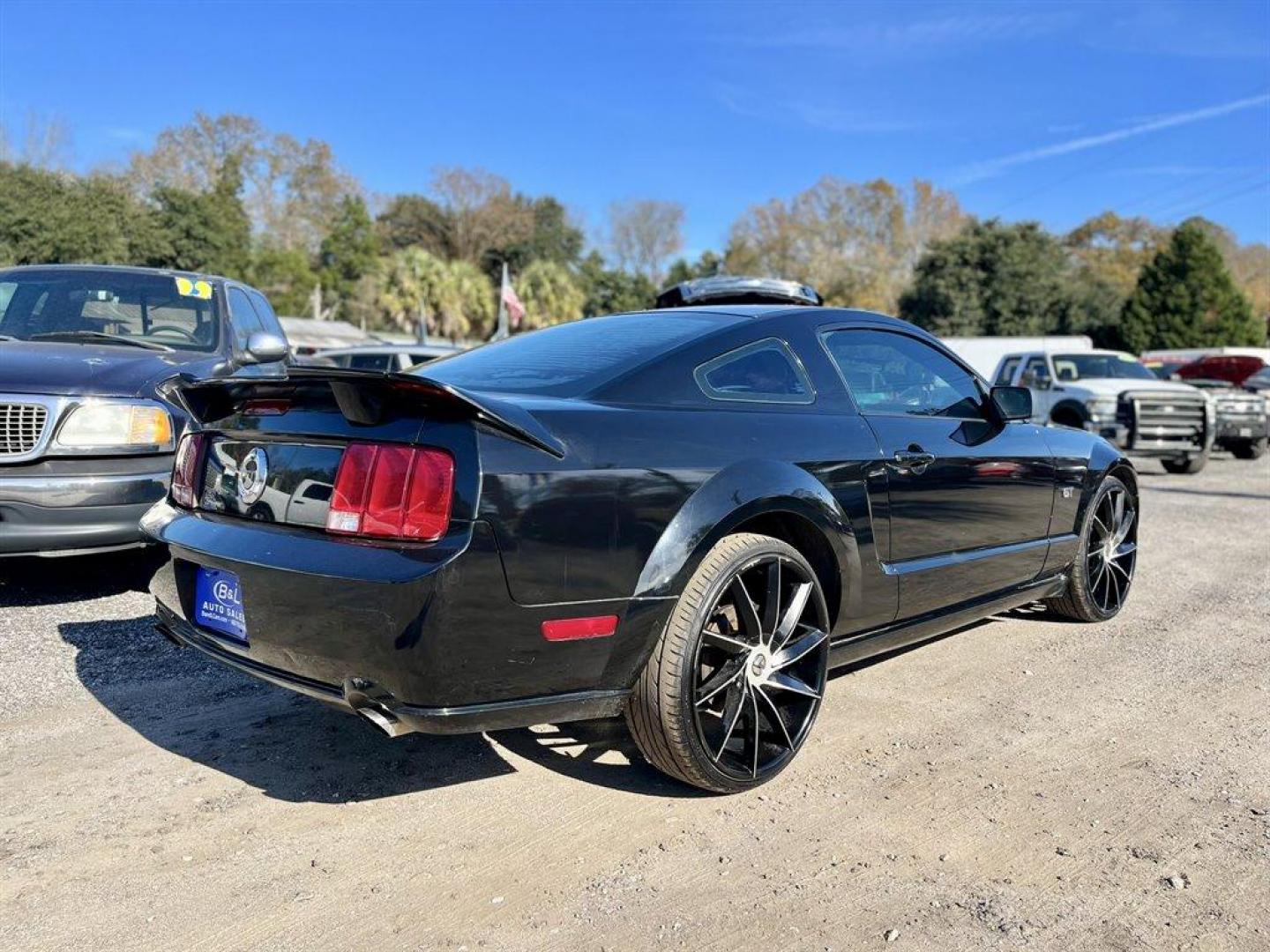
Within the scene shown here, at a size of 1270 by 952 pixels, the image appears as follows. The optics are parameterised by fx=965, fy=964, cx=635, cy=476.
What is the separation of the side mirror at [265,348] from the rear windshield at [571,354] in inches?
73.8

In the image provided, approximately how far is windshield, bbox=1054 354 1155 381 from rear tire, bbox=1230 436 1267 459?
2336mm

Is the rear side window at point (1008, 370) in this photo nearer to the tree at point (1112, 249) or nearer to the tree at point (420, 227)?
the tree at point (1112, 249)

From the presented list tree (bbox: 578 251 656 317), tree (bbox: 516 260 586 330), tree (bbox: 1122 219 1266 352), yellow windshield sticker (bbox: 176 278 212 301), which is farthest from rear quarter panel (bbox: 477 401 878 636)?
tree (bbox: 578 251 656 317)

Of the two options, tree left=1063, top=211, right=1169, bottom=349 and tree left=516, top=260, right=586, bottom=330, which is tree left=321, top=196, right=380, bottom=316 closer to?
tree left=516, top=260, right=586, bottom=330

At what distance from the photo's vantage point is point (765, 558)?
2971 millimetres

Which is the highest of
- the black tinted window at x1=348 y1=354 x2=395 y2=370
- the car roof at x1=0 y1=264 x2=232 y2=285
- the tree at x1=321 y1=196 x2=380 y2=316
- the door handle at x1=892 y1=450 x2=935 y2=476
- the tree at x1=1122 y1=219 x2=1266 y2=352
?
the tree at x1=321 y1=196 x2=380 y2=316

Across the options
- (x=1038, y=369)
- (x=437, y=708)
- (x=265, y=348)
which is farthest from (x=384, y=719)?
(x=1038, y=369)

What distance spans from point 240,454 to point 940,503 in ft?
8.19

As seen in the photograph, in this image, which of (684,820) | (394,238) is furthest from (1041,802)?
(394,238)

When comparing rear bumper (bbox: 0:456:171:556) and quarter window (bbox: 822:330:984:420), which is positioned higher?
quarter window (bbox: 822:330:984:420)

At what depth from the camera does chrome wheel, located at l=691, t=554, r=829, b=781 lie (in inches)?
115

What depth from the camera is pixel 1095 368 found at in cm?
1416

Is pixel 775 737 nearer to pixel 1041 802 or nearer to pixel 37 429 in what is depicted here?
pixel 1041 802

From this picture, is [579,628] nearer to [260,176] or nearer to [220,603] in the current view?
[220,603]
